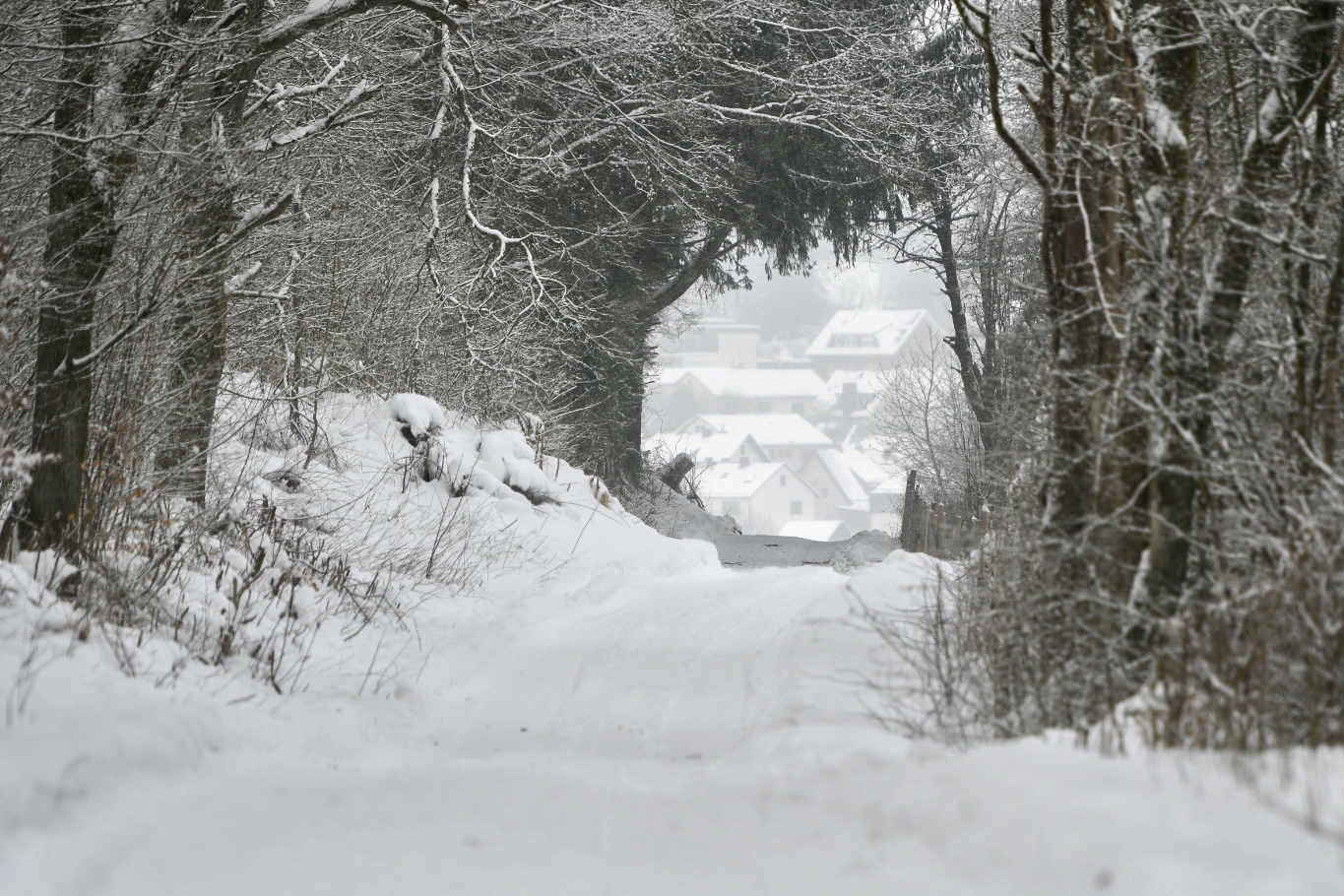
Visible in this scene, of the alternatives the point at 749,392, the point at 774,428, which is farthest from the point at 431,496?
the point at 749,392

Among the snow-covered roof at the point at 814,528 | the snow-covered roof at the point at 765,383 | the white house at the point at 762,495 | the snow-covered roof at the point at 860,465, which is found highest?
the snow-covered roof at the point at 765,383

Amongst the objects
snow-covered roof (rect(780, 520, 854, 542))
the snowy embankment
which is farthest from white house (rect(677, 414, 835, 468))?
the snowy embankment

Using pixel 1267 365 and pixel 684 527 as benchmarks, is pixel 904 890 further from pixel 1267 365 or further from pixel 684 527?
pixel 684 527

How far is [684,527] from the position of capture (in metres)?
21.7

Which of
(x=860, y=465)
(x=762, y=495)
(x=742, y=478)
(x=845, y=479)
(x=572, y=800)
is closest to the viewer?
(x=572, y=800)

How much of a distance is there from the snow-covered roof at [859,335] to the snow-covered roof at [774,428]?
756cm

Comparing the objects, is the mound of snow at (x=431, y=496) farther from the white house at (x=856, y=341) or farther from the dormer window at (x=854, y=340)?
the dormer window at (x=854, y=340)

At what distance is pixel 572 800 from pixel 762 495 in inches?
3456

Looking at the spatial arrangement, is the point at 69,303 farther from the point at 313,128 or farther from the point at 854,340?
the point at 854,340

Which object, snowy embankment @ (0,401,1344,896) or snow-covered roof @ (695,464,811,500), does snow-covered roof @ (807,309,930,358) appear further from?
snowy embankment @ (0,401,1344,896)

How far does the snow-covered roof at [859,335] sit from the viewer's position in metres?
102

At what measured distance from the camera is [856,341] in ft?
342

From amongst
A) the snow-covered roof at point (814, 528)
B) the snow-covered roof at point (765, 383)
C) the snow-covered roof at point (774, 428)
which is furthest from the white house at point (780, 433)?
the snow-covered roof at point (814, 528)

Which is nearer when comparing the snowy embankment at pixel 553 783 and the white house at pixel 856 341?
the snowy embankment at pixel 553 783
